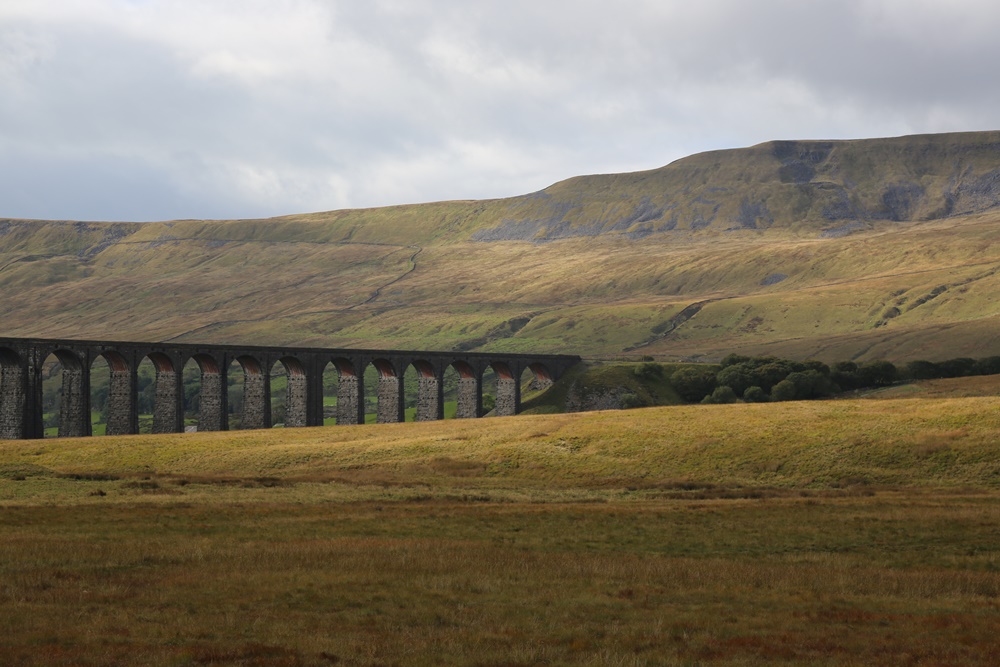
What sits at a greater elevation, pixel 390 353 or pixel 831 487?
pixel 390 353

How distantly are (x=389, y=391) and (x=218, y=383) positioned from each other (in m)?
24.7

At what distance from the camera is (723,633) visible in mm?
21062

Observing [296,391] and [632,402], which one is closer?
[296,391]

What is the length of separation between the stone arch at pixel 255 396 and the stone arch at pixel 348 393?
11.1 m

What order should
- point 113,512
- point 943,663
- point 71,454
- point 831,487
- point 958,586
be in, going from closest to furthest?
1. point 943,663
2. point 958,586
3. point 113,512
4. point 831,487
5. point 71,454

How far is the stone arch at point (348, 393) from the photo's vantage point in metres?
123

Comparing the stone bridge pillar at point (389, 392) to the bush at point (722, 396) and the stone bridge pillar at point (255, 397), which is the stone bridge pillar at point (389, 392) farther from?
the bush at point (722, 396)

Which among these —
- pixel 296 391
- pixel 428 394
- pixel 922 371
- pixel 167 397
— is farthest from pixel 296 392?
pixel 922 371

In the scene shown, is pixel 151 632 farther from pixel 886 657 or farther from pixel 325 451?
pixel 325 451

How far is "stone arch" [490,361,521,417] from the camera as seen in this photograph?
472ft

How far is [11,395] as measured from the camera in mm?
94062

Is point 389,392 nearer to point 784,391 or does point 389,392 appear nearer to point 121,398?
point 121,398

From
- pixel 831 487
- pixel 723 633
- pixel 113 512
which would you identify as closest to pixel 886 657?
pixel 723 633

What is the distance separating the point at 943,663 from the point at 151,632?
47.3ft
